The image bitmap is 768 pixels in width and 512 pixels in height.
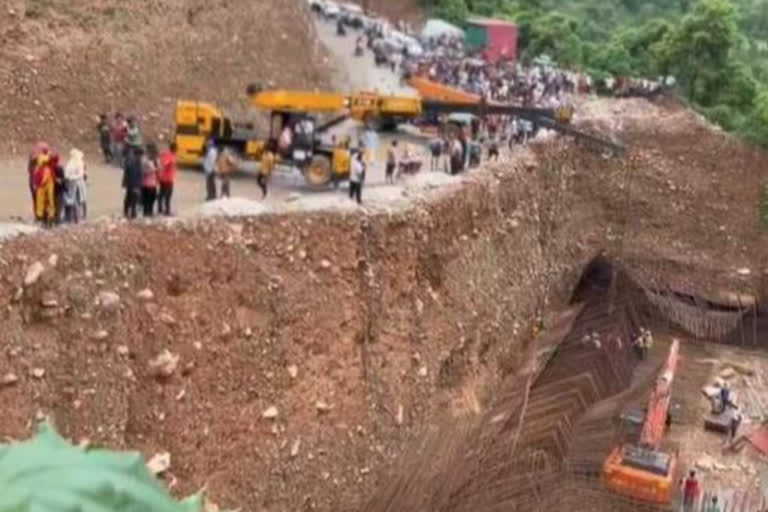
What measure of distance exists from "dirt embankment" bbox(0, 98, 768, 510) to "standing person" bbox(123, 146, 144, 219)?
1.28 meters

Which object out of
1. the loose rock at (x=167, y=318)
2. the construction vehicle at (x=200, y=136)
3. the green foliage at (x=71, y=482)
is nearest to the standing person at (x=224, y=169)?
the construction vehicle at (x=200, y=136)

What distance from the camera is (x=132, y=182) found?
2028 centimetres

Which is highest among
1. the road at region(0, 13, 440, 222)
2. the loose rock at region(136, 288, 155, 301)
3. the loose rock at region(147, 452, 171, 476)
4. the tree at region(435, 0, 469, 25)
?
the tree at region(435, 0, 469, 25)

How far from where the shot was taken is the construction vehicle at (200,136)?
2583cm

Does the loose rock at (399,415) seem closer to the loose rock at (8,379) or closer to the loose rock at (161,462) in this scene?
the loose rock at (161,462)

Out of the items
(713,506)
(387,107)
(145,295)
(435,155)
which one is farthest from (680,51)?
(145,295)

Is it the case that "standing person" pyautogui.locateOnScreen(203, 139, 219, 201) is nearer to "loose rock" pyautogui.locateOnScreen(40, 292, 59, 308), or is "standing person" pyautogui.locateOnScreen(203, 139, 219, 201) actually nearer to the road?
the road

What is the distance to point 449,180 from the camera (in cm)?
2662

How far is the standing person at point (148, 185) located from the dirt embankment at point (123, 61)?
17.5 feet

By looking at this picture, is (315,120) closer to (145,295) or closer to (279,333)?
(279,333)

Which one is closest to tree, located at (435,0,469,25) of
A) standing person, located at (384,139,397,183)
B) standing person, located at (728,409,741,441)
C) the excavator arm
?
standing person, located at (384,139,397,183)

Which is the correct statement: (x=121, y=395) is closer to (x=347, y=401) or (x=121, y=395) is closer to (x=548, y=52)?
(x=347, y=401)

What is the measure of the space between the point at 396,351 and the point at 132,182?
18.7 ft

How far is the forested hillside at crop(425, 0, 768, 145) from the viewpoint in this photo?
49375 millimetres
